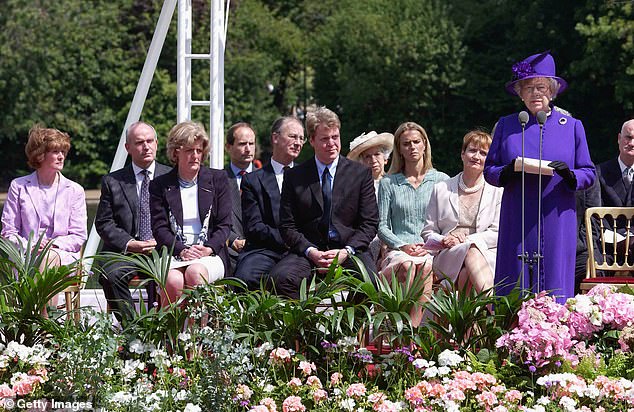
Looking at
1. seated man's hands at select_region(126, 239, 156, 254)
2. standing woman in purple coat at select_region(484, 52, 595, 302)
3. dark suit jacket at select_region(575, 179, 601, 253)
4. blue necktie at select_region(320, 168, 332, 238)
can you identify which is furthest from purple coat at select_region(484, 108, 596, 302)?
seated man's hands at select_region(126, 239, 156, 254)

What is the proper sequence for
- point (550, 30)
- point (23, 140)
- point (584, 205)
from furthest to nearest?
point (23, 140)
point (550, 30)
point (584, 205)

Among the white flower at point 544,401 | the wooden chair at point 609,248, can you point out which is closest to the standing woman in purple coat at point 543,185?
the wooden chair at point 609,248

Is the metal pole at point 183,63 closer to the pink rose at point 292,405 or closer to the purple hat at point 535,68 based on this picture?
the purple hat at point 535,68

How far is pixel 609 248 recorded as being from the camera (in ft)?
23.3

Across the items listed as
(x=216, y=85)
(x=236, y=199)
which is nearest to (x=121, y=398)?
(x=236, y=199)

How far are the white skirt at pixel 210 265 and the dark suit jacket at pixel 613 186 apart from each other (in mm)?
2607

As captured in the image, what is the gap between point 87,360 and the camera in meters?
4.67

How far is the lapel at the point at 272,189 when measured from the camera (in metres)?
6.88

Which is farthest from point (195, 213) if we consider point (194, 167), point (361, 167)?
point (361, 167)

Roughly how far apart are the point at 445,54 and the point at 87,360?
113 ft

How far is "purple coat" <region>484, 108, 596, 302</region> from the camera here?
598cm

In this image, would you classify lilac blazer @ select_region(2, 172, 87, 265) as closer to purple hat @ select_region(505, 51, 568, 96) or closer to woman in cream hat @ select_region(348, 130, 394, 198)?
woman in cream hat @ select_region(348, 130, 394, 198)

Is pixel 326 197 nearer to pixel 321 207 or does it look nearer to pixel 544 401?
pixel 321 207

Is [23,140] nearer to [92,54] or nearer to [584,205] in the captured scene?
[92,54]
